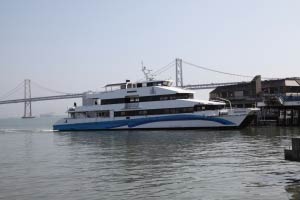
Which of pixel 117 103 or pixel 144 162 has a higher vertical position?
pixel 117 103

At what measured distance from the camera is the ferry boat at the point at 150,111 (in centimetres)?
4478

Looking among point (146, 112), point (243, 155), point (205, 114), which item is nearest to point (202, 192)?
point (243, 155)

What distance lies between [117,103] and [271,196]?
130ft

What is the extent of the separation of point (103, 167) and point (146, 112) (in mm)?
30268

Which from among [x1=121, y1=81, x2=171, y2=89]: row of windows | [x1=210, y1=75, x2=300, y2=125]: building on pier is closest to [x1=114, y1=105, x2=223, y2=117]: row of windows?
[x1=121, y1=81, x2=171, y2=89]: row of windows

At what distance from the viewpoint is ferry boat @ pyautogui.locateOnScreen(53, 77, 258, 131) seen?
44.8 meters

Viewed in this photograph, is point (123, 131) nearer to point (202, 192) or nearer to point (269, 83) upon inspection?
point (269, 83)

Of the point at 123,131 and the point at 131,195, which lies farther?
the point at 123,131

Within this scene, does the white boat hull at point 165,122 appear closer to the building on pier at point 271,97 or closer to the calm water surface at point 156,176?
the building on pier at point 271,97

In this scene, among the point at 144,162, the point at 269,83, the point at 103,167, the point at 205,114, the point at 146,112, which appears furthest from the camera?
the point at 269,83

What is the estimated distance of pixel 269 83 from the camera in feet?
219


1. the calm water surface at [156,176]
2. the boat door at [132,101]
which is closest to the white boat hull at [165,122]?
the boat door at [132,101]

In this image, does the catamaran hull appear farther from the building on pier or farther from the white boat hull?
the building on pier

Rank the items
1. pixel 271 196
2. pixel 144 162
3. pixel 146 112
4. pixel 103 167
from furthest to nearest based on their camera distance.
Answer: pixel 146 112 → pixel 144 162 → pixel 103 167 → pixel 271 196
